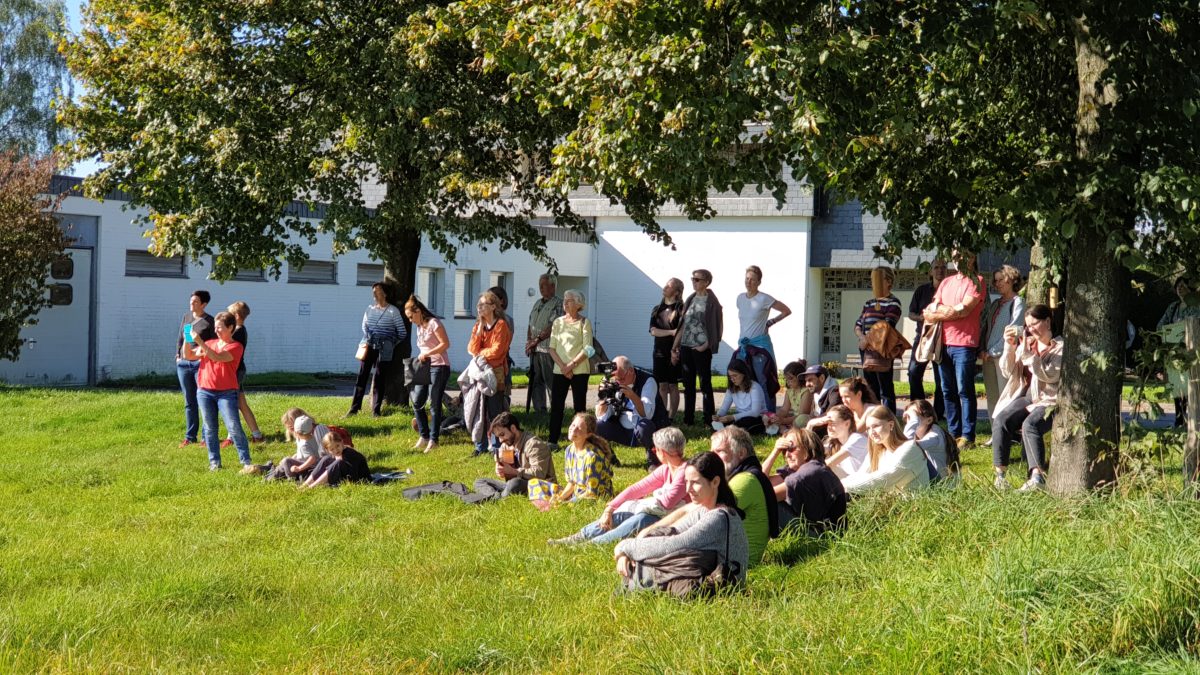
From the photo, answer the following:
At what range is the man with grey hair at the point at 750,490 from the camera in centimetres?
752

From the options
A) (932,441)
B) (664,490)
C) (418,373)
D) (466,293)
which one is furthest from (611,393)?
(466,293)

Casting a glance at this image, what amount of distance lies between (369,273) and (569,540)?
20464 millimetres

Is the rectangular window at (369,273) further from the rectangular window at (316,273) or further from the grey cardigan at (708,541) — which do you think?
the grey cardigan at (708,541)

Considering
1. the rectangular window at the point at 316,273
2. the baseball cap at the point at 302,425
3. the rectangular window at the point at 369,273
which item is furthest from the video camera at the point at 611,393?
the rectangular window at the point at 369,273

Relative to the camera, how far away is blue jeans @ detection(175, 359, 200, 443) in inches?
533

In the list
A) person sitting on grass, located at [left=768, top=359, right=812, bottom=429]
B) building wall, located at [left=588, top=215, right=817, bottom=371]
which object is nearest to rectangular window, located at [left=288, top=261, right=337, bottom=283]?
building wall, located at [left=588, top=215, right=817, bottom=371]

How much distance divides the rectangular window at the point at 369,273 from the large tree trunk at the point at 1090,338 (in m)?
21.0

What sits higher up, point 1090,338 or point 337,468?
point 1090,338

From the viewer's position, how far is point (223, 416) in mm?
12172

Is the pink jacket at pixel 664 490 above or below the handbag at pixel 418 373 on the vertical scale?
below

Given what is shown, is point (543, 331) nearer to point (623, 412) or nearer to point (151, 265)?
point (623, 412)

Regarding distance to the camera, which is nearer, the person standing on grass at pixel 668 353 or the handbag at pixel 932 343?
the handbag at pixel 932 343

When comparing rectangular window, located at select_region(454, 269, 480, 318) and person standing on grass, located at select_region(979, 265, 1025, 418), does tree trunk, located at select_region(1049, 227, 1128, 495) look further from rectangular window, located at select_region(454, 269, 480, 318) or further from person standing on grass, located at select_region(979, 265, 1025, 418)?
rectangular window, located at select_region(454, 269, 480, 318)

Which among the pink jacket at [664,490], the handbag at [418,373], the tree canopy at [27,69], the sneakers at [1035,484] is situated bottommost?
the pink jacket at [664,490]
